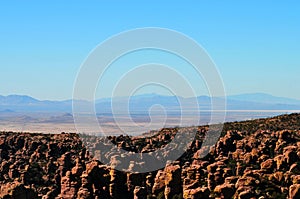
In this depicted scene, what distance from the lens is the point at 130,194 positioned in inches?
2431

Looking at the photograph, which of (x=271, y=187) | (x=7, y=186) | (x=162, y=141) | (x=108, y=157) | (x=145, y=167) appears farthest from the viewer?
(x=162, y=141)

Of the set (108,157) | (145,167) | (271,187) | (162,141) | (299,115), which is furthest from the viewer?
(299,115)

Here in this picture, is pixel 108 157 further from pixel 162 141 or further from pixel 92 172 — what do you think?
pixel 162 141

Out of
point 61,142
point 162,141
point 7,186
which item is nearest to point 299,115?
point 162,141

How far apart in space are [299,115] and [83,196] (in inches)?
3474

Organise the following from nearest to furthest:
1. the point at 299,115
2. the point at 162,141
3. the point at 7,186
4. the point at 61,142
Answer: the point at 7,186 → the point at 162,141 → the point at 61,142 → the point at 299,115

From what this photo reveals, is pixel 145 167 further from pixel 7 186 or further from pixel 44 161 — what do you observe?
pixel 44 161

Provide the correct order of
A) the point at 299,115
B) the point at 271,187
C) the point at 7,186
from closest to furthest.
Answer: the point at 271,187, the point at 7,186, the point at 299,115

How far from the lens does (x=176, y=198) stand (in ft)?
179

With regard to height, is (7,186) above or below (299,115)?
below

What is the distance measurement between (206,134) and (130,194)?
160 ft

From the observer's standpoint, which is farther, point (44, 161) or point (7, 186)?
point (44, 161)

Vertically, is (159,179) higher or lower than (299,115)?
lower

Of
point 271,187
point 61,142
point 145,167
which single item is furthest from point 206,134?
point 271,187
